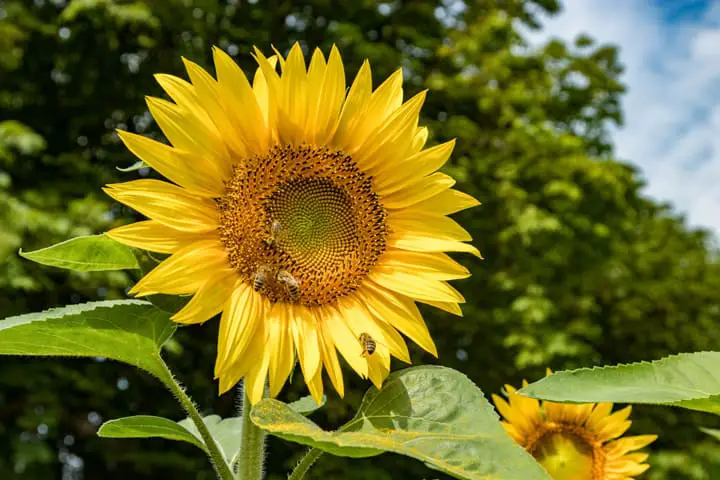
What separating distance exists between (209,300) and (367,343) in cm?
14

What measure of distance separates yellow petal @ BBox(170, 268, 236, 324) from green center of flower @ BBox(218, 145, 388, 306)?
0.06ft

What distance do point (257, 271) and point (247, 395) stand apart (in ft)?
0.36

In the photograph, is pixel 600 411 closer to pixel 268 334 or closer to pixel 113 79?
pixel 268 334

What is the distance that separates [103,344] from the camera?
66cm

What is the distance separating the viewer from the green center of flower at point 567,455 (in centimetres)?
94

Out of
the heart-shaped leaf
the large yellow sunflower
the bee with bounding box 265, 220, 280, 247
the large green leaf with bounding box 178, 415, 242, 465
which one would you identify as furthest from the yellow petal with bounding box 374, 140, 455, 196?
the large green leaf with bounding box 178, 415, 242, 465

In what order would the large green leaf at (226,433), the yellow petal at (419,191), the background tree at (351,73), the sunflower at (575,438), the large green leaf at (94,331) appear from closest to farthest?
1. the large green leaf at (94,331)
2. the yellow petal at (419,191)
3. the large green leaf at (226,433)
4. the sunflower at (575,438)
5. the background tree at (351,73)

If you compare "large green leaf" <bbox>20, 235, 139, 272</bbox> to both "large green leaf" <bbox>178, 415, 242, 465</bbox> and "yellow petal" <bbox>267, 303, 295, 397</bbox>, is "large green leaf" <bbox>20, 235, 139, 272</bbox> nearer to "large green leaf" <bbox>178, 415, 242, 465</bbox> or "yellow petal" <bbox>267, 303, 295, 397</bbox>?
"yellow petal" <bbox>267, 303, 295, 397</bbox>

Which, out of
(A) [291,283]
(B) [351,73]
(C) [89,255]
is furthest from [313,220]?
(B) [351,73]

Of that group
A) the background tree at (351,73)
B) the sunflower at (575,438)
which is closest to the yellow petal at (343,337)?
the sunflower at (575,438)

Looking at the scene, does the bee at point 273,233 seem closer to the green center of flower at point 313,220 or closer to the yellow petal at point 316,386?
the green center of flower at point 313,220

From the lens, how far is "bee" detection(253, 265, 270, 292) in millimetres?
680

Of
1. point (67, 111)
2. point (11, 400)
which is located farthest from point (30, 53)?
point (11, 400)

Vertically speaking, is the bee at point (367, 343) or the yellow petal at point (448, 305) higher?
the yellow petal at point (448, 305)
